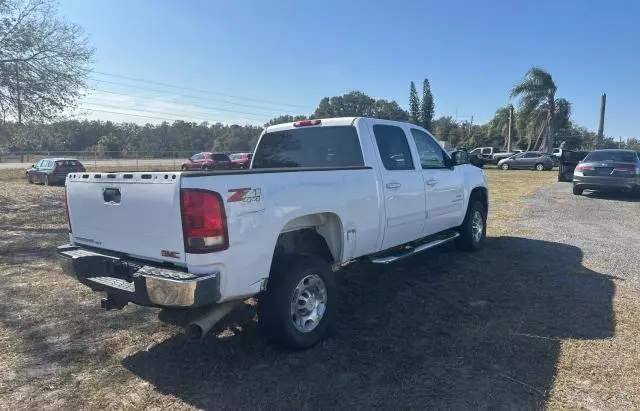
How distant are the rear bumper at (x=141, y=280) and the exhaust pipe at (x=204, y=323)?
23 centimetres

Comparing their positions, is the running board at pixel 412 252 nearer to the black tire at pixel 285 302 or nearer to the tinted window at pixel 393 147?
the tinted window at pixel 393 147

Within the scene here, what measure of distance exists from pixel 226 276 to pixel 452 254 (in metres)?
4.84

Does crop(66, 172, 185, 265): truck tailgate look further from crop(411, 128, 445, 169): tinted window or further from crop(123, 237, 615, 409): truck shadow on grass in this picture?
crop(411, 128, 445, 169): tinted window

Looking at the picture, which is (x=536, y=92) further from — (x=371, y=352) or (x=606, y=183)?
(x=371, y=352)

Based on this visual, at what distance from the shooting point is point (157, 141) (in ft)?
303

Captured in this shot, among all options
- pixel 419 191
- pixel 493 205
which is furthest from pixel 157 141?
pixel 419 191

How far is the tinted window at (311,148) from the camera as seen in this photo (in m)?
5.00

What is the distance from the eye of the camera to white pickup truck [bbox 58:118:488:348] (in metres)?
3.17

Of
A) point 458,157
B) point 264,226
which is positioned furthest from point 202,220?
point 458,157

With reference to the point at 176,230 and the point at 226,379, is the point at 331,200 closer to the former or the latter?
the point at 176,230

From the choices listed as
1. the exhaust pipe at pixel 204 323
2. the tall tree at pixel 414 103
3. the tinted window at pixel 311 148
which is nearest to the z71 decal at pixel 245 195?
the exhaust pipe at pixel 204 323

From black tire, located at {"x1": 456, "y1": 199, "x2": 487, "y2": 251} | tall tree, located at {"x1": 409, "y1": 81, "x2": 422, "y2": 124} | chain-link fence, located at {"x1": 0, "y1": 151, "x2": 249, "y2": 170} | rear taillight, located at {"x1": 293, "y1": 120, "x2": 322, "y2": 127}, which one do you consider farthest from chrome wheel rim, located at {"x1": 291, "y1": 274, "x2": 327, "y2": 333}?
tall tree, located at {"x1": 409, "y1": 81, "x2": 422, "y2": 124}

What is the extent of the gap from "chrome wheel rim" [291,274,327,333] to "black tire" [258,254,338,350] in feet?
0.19

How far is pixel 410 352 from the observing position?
3.88 metres
